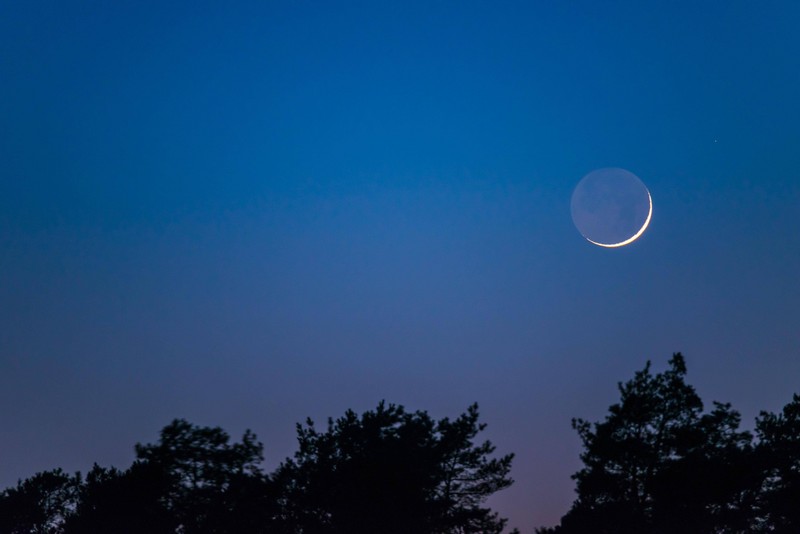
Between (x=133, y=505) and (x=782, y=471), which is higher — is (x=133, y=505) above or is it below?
below

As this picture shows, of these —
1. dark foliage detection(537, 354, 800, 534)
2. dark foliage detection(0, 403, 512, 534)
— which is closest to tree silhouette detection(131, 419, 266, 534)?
dark foliage detection(0, 403, 512, 534)

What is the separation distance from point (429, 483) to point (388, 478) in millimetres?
3920

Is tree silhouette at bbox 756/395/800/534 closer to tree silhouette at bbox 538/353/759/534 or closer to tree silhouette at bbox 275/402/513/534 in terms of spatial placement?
tree silhouette at bbox 538/353/759/534

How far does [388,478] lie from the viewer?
49.4 meters

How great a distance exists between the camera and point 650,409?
53.0 metres

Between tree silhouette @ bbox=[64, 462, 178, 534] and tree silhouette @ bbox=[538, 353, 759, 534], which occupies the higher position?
tree silhouette @ bbox=[538, 353, 759, 534]

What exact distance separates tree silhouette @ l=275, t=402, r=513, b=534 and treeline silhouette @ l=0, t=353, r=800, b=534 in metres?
0.09

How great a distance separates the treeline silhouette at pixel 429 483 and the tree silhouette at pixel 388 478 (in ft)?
0.28

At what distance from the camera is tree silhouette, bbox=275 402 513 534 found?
49125 millimetres

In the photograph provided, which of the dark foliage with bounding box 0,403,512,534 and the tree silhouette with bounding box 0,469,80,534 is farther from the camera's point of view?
the tree silhouette with bounding box 0,469,80,534

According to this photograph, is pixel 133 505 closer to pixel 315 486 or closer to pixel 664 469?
pixel 315 486

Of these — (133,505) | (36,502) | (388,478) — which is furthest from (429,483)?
(36,502)

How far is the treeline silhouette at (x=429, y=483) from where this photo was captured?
47406mm

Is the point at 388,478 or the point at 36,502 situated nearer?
the point at 388,478
